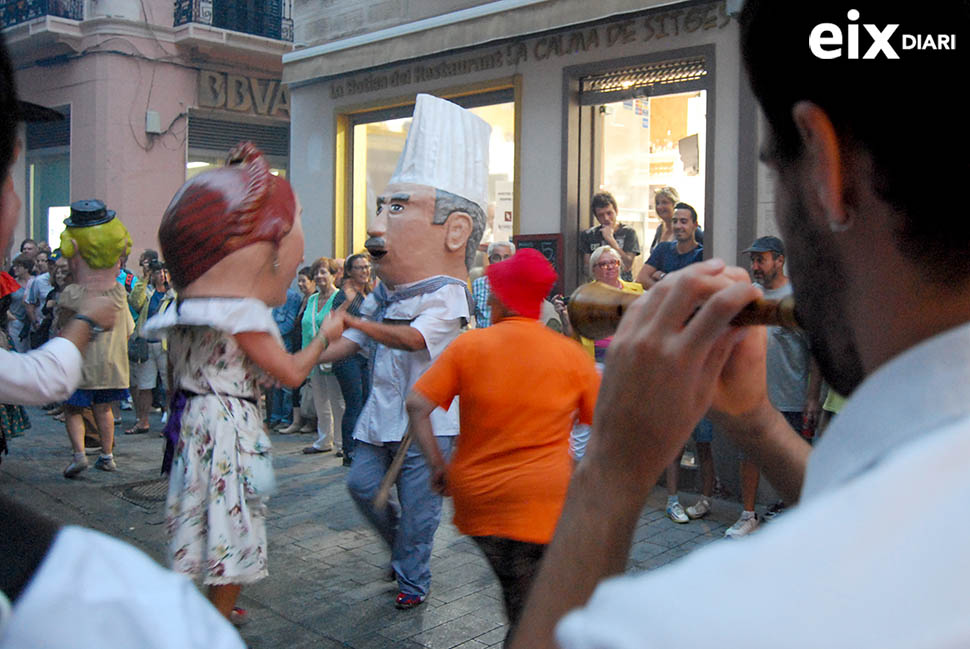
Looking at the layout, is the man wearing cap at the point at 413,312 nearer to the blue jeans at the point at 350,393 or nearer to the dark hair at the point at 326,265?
the blue jeans at the point at 350,393

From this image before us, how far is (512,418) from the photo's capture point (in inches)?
134

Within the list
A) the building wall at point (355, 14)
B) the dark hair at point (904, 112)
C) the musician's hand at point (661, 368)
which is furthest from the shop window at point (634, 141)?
the dark hair at point (904, 112)

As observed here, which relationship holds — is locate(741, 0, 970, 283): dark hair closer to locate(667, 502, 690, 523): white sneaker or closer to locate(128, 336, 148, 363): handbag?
locate(667, 502, 690, 523): white sneaker

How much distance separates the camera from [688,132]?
823cm

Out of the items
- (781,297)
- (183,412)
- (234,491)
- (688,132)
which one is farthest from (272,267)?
(688,132)

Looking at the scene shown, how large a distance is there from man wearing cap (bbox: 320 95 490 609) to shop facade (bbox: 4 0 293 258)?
12.7m

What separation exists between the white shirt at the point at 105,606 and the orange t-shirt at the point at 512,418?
2.61 meters

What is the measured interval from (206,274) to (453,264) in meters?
1.60

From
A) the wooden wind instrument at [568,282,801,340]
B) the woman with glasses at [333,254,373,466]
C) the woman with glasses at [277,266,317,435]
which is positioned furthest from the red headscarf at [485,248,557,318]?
the woman with glasses at [277,266,317,435]

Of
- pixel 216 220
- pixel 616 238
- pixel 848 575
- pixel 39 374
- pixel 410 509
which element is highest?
pixel 616 238

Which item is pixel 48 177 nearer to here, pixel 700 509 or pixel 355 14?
pixel 355 14

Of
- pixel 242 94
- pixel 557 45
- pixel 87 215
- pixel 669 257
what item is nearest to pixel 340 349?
pixel 87 215

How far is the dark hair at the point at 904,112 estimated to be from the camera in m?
0.73

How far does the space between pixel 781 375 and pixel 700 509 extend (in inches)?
43.3
